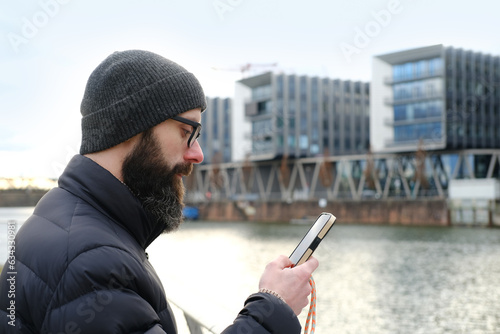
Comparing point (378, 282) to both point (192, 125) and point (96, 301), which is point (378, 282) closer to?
point (192, 125)

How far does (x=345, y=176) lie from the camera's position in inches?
2886

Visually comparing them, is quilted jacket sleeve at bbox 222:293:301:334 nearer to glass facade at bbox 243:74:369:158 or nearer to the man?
the man

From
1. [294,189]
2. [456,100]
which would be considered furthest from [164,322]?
[294,189]

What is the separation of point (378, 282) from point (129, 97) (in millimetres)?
17788

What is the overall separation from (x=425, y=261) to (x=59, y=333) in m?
24.2

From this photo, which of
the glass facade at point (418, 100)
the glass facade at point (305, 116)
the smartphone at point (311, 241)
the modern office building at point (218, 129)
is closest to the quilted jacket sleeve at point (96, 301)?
the smartphone at point (311, 241)

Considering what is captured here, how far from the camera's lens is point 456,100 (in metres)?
60.0

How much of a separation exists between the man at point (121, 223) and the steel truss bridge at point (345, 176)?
58899mm

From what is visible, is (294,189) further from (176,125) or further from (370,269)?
(176,125)

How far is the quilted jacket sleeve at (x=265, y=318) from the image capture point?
5.62 ft

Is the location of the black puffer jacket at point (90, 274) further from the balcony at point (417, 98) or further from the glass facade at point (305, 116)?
the glass facade at point (305, 116)

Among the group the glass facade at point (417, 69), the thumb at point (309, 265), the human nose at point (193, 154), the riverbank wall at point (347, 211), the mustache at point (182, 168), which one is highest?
the glass facade at point (417, 69)

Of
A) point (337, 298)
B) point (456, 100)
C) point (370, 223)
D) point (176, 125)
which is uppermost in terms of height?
point (456, 100)

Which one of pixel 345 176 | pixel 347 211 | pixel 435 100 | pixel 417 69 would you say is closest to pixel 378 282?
pixel 347 211
